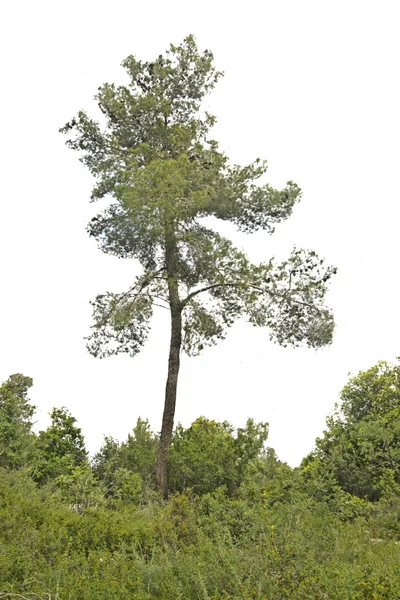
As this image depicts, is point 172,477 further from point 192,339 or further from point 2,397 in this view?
point 2,397

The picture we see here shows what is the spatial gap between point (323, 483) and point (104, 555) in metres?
4.64

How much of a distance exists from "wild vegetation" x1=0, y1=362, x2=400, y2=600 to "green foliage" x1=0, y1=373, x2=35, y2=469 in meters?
0.04

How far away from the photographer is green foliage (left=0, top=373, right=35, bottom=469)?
13.4 metres

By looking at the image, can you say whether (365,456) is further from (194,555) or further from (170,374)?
(194,555)

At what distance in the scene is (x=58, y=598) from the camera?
4723 mm

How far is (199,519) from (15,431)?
7.39 m

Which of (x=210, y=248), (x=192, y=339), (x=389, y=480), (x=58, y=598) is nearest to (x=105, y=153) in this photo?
(x=210, y=248)

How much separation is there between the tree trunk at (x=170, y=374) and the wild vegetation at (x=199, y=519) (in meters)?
0.37

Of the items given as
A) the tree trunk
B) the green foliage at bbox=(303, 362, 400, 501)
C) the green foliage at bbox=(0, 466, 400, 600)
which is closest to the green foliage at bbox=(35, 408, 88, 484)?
the tree trunk

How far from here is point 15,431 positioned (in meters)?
13.9

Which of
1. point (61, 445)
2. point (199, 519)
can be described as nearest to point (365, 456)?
point (199, 519)

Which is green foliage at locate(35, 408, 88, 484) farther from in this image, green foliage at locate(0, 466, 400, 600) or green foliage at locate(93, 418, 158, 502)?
green foliage at locate(0, 466, 400, 600)

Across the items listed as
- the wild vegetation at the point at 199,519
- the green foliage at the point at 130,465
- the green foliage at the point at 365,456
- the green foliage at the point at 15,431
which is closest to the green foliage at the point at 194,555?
the wild vegetation at the point at 199,519

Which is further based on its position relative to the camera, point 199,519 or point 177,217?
point 177,217
